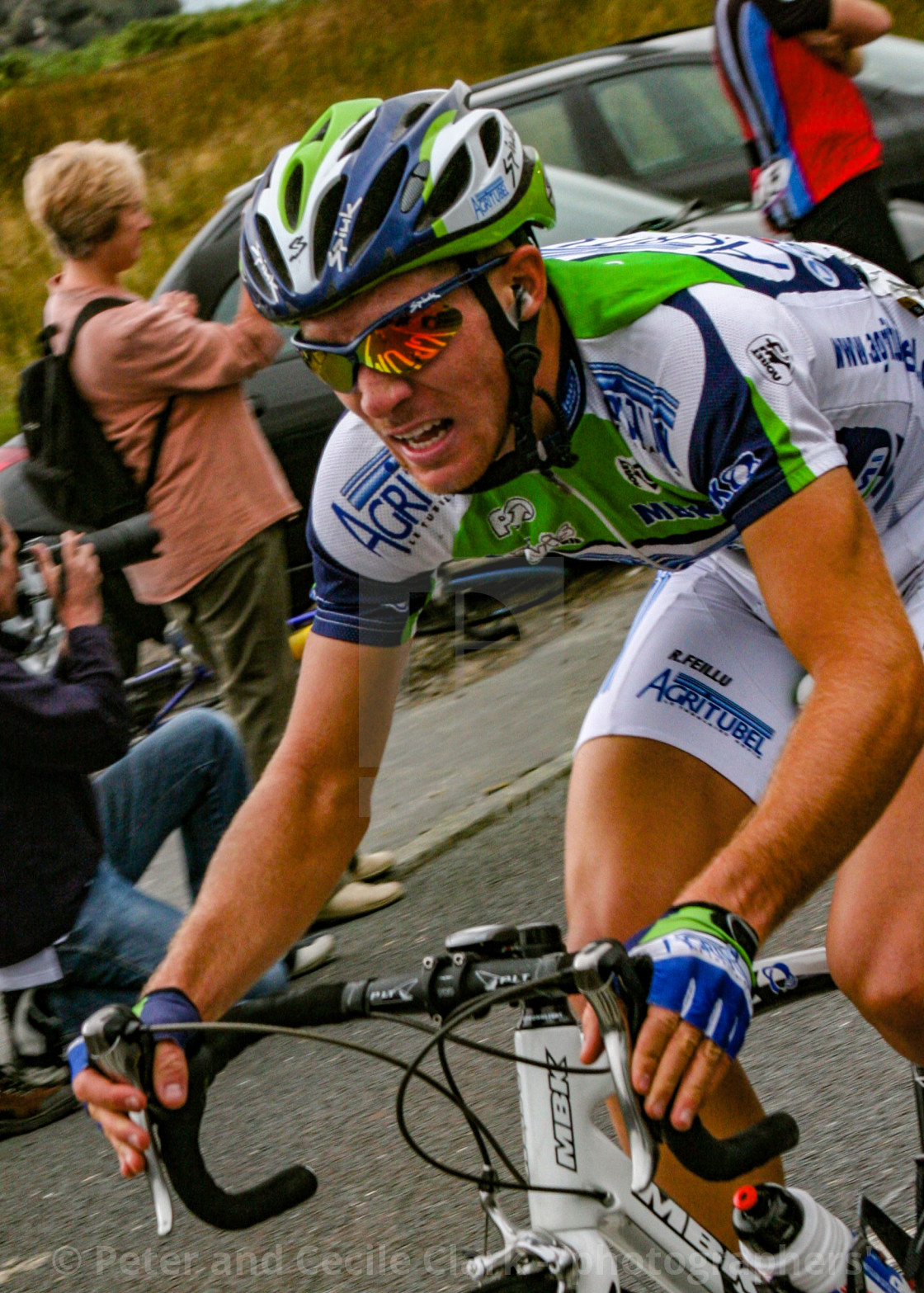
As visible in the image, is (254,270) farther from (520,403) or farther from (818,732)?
(818,732)

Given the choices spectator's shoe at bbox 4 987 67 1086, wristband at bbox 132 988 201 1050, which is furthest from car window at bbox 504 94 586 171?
wristband at bbox 132 988 201 1050

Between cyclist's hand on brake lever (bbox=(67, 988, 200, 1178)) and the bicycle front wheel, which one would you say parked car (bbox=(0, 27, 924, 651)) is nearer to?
cyclist's hand on brake lever (bbox=(67, 988, 200, 1178))

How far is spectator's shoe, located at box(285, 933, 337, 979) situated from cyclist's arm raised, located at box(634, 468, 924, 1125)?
3.31 meters

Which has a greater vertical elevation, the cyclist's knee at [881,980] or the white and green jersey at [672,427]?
the white and green jersey at [672,427]

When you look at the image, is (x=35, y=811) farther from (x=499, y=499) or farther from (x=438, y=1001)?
(x=438, y=1001)

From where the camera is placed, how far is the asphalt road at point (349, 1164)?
3.56m

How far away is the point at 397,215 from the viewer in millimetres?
2383

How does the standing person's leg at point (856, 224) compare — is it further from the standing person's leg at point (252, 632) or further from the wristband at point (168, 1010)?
the wristband at point (168, 1010)

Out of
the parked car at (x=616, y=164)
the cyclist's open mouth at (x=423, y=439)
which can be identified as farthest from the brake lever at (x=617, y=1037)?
the parked car at (x=616, y=164)

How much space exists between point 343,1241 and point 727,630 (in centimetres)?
177

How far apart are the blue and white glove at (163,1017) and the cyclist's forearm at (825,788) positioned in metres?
0.67

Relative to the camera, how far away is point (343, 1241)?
3691mm

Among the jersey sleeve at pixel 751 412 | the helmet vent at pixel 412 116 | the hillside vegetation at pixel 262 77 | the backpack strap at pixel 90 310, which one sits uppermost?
the helmet vent at pixel 412 116

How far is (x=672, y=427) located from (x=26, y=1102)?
10.6 feet
